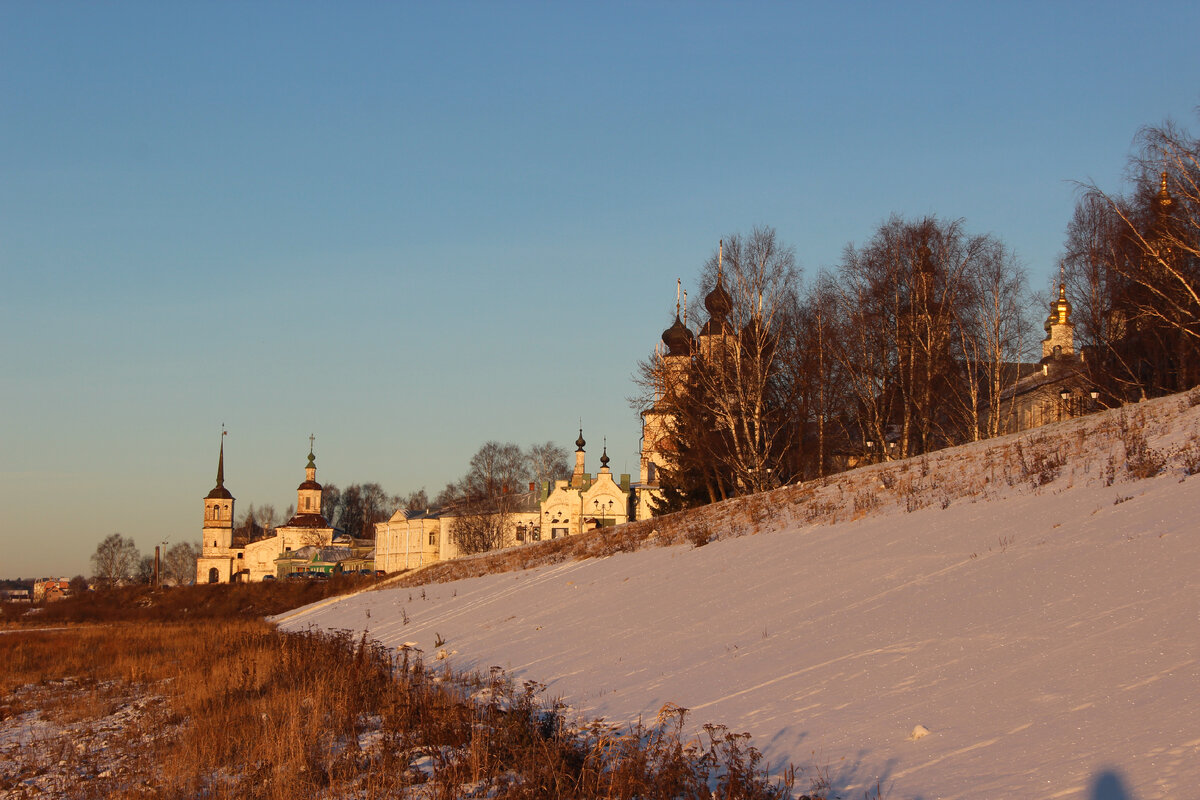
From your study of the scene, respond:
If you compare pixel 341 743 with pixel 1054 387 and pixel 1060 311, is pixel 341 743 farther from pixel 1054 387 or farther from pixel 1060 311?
pixel 1060 311

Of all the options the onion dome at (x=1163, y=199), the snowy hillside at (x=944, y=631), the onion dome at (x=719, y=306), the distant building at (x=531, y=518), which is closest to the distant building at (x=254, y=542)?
the distant building at (x=531, y=518)

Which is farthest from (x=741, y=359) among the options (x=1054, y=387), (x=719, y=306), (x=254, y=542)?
(x=254, y=542)

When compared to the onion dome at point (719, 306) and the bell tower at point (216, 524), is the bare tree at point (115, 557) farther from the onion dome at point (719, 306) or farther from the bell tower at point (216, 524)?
the onion dome at point (719, 306)

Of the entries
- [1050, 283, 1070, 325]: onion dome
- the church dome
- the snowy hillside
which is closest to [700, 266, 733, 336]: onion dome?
the church dome

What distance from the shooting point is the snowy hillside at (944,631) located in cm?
612

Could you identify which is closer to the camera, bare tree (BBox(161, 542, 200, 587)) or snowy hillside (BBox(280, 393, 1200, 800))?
snowy hillside (BBox(280, 393, 1200, 800))

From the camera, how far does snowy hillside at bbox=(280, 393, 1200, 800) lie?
20.1 feet

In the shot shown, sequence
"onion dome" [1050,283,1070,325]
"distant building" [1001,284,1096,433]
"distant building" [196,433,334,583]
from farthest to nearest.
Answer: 1. "distant building" [196,433,334,583]
2. "onion dome" [1050,283,1070,325]
3. "distant building" [1001,284,1096,433]

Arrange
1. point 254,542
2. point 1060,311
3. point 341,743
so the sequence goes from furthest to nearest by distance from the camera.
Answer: point 254,542 → point 1060,311 → point 341,743

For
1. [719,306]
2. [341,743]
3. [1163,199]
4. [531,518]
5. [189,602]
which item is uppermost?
[1163,199]

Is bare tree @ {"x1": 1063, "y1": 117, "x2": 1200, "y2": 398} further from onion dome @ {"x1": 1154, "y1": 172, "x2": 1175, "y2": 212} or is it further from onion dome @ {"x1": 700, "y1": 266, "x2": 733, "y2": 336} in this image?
onion dome @ {"x1": 700, "y1": 266, "x2": 733, "y2": 336}

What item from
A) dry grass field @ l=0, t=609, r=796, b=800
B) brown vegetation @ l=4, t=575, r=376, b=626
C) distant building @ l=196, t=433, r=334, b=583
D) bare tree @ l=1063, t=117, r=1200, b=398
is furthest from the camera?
distant building @ l=196, t=433, r=334, b=583

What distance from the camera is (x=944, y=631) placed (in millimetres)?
8727

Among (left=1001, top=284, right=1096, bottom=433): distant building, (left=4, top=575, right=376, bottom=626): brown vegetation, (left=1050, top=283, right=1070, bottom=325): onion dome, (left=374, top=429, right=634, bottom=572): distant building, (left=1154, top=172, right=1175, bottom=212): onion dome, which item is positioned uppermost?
(left=1050, top=283, right=1070, bottom=325): onion dome
